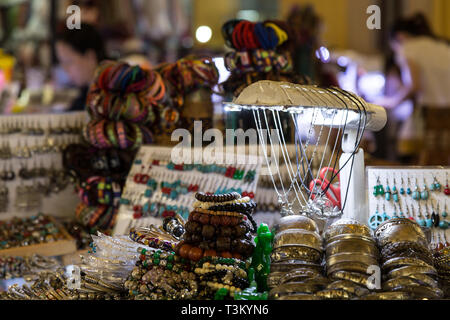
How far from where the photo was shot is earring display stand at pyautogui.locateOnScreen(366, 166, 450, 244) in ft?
6.13

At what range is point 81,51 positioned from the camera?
10.9ft

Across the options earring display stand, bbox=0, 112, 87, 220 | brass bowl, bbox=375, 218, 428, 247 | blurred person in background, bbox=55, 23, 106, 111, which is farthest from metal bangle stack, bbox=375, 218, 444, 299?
blurred person in background, bbox=55, 23, 106, 111

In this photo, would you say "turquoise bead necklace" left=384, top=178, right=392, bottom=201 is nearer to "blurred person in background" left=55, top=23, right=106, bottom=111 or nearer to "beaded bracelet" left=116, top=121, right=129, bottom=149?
"beaded bracelet" left=116, top=121, right=129, bottom=149

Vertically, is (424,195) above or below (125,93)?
below

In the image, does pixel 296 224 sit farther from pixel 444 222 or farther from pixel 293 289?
pixel 444 222

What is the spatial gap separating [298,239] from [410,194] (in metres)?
0.51

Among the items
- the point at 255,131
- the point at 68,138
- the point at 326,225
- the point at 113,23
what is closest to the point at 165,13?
the point at 113,23

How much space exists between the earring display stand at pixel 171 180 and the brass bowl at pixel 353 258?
25.3 inches

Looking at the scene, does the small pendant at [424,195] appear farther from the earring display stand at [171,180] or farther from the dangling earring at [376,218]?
the earring display stand at [171,180]

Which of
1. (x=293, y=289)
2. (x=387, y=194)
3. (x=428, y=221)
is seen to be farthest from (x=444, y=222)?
(x=293, y=289)

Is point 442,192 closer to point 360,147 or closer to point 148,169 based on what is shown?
point 360,147

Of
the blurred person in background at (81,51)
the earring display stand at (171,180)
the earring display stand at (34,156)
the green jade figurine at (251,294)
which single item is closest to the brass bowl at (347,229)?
the green jade figurine at (251,294)

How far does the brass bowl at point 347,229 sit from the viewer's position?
5.11 feet
